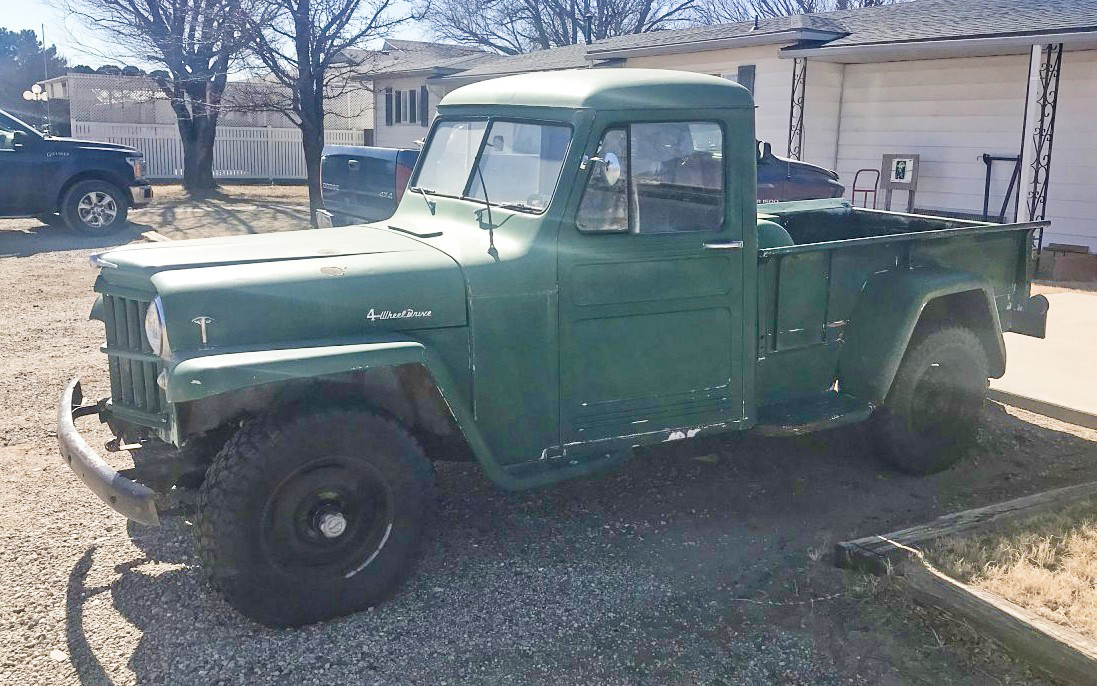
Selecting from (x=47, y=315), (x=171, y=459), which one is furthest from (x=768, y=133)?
(x=171, y=459)

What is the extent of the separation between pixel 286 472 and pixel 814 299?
2.64 metres

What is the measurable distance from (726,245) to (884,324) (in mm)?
1092

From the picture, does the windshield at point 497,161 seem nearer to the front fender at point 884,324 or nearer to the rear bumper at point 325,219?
the rear bumper at point 325,219

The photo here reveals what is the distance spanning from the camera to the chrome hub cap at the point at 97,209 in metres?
14.1

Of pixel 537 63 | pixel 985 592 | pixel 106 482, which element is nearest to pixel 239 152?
pixel 537 63

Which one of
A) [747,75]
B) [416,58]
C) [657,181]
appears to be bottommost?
[657,181]

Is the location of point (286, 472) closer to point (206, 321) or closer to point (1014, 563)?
point (206, 321)

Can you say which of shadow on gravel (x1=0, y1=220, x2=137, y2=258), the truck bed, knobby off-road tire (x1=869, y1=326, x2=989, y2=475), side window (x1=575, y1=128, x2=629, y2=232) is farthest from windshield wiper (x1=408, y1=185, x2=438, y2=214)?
shadow on gravel (x1=0, y1=220, x2=137, y2=258)

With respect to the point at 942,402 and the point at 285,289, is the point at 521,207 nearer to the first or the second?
the point at 285,289

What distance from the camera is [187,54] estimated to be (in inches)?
818

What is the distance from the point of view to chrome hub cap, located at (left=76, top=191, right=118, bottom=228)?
555 inches

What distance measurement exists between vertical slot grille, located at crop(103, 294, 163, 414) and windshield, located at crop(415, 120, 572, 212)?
1519mm

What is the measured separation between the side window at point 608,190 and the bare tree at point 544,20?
116 feet

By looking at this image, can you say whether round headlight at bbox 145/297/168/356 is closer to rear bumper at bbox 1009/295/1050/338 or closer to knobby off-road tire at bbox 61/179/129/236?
rear bumper at bbox 1009/295/1050/338
